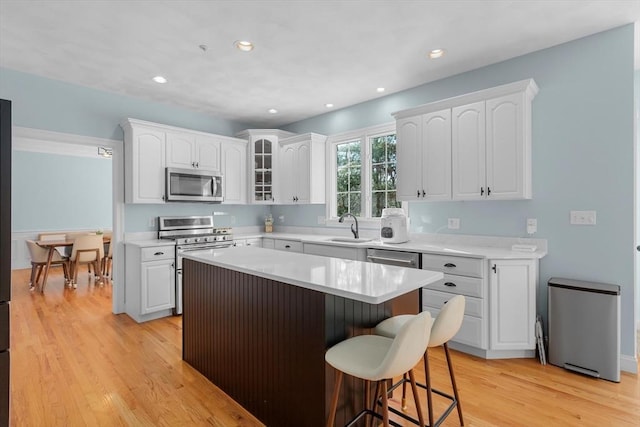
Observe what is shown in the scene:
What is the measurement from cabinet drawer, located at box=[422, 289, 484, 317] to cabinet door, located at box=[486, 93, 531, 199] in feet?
3.10

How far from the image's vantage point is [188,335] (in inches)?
109

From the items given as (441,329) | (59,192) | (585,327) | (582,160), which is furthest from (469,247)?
(59,192)

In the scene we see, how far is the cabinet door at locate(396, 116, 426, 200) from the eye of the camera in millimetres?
3492

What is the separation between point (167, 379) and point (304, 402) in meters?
1.31

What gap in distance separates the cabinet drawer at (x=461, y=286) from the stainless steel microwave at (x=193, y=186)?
304cm

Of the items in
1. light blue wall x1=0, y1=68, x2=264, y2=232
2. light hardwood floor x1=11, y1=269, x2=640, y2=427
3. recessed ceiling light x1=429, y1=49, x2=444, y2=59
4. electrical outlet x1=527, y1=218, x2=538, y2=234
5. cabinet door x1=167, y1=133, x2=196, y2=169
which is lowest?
light hardwood floor x1=11, y1=269, x2=640, y2=427

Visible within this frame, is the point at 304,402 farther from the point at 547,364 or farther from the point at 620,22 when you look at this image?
the point at 620,22

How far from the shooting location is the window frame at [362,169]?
425cm

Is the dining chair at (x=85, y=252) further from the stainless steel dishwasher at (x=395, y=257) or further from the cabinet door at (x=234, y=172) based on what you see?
the stainless steel dishwasher at (x=395, y=257)

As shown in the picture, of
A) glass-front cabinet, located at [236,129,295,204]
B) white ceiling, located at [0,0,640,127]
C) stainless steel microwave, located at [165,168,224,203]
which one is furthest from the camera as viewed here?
glass-front cabinet, located at [236,129,295,204]

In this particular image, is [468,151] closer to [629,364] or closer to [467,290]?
[467,290]

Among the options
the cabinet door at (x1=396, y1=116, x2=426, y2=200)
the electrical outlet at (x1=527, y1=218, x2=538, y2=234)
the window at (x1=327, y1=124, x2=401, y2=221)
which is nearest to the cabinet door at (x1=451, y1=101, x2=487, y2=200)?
the cabinet door at (x1=396, y1=116, x2=426, y2=200)

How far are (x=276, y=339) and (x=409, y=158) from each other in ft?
7.85

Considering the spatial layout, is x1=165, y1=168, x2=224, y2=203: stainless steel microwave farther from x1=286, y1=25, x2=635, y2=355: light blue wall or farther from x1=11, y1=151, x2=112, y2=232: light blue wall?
x1=11, y1=151, x2=112, y2=232: light blue wall
